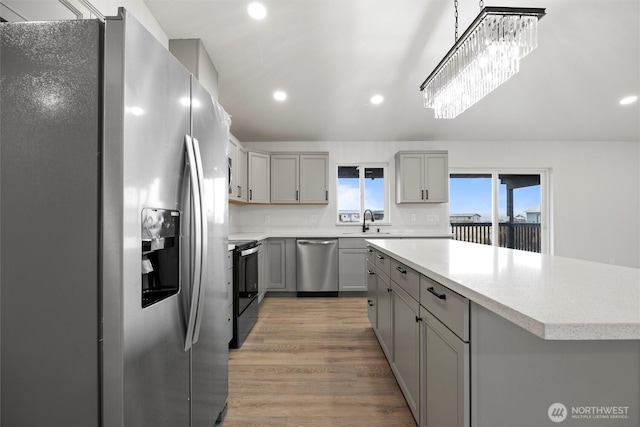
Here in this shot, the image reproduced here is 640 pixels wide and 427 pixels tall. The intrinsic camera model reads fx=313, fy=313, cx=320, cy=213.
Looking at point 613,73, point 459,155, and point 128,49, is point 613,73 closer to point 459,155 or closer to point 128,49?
point 459,155

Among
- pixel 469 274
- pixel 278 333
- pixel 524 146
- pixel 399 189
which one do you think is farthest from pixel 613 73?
pixel 278 333

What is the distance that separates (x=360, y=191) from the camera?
17.4 feet

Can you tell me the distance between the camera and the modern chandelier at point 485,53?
1726mm

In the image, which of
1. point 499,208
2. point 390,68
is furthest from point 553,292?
point 499,208

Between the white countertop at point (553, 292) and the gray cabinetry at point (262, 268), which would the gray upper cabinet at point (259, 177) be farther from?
the white countertop at point (553, 292)

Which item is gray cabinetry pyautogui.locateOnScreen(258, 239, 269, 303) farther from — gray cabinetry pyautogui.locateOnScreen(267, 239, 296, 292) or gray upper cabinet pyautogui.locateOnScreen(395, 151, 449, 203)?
gray upper cabinet pyautogui.locateOnScreen(395, 151, 449, 203)

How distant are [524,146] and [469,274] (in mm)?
5179

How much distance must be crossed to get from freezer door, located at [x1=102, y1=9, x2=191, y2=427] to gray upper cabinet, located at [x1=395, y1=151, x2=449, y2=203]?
13.5 ft

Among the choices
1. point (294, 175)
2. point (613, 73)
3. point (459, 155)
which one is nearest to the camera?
point (613, 73)

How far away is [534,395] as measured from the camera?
3.10ft

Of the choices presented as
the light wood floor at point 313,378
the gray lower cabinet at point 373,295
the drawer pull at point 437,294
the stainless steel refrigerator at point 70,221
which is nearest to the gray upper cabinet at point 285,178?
the light wood floor at point 313,378

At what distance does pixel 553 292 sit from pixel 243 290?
95.4 inches

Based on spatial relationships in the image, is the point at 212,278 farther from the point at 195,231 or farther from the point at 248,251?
the point at 248,251

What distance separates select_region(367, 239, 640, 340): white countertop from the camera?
2.34 feet
